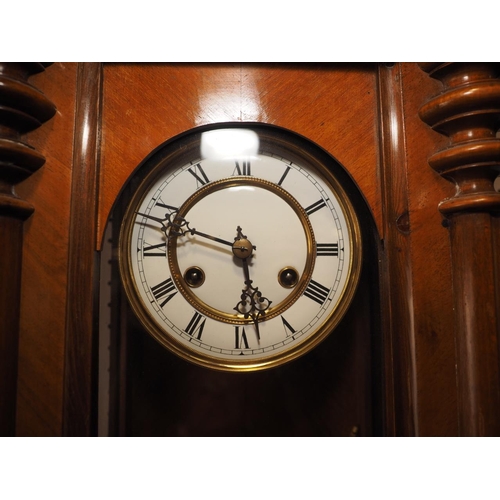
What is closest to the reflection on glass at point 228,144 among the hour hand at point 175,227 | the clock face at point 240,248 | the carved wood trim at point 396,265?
the clock face at point 240,248

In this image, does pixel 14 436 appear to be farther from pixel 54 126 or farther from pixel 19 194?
pixel 54 126

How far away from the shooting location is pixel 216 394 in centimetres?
78

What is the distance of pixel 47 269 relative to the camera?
77 centimetres

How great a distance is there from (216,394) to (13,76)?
63cm

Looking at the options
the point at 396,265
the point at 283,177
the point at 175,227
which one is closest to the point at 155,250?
the point at 175,227

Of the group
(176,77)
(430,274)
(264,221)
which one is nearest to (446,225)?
(430,274)

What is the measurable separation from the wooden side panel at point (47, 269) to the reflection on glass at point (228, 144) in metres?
0.24

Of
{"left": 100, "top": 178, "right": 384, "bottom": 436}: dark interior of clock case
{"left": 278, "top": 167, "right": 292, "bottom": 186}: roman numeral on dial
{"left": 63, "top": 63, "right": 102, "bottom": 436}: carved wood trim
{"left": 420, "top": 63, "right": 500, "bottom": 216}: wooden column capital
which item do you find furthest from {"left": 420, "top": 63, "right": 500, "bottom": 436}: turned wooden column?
{"left": 63, "top": 63, "right": 102, "bottom": 436}: carved wood trim

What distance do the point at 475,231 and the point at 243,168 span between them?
1.32 ft

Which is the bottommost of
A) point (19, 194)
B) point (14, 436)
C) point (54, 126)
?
point (14, 436)

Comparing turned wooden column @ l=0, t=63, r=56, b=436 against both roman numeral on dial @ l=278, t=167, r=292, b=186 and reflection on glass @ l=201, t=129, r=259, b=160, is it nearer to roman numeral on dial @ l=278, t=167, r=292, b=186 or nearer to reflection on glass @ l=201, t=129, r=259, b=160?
reflection on glass @ l=201, t=129, r=259, b=160

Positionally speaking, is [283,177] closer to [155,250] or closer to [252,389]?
[155,250]

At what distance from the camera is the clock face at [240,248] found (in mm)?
794

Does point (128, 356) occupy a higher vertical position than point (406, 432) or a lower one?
higher
